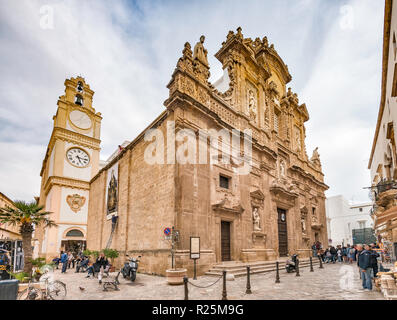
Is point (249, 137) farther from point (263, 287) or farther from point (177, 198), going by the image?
point (263, 287)

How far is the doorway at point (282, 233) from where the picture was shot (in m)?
19.3

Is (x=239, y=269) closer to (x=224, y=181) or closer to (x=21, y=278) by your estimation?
(x=224, y=181)

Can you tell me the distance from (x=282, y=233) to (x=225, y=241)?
7.28 metres

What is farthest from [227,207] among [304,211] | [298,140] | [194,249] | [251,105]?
[298,140]

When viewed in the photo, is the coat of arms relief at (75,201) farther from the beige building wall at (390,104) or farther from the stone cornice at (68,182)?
the beige building wall at (390,104)

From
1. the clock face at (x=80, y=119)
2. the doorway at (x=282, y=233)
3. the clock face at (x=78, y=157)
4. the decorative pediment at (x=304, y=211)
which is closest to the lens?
the doorway at (x=282, y=233)

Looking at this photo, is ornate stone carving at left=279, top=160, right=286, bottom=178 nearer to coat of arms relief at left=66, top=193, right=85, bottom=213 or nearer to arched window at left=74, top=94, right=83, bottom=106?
coat of arms relief at left=66, top=193, right=85, bottom=213

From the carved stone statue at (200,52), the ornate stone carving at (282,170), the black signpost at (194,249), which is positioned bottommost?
the black signpost at (194,249)

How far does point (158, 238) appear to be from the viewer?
1285 centimetres

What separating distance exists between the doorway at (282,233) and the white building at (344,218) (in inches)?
1167

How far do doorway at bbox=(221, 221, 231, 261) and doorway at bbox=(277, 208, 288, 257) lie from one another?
632 centimetres

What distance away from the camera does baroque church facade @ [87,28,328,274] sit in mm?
12719

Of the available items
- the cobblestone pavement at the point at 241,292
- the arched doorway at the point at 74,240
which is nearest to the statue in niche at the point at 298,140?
the cobblestone pavement at the point at 241,292
